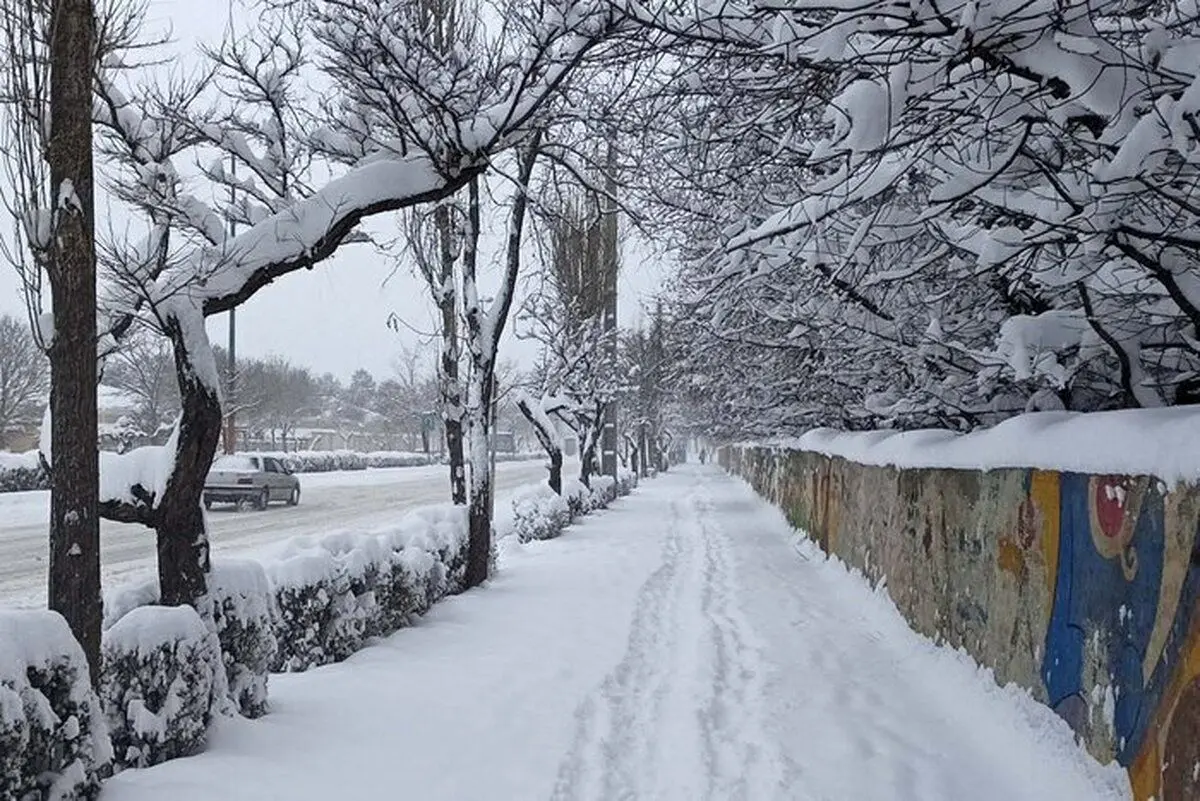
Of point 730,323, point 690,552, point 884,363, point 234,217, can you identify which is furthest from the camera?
point 690,552

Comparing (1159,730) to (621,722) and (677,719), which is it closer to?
(677,719)

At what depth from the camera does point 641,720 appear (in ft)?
18.0

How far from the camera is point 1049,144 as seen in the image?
193 inches

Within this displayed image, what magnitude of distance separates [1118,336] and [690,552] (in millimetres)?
9995

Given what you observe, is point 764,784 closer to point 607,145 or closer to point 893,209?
point 893,209

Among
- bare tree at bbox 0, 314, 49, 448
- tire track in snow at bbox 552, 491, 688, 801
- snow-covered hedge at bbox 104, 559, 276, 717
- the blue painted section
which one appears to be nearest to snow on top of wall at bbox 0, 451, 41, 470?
bare tree at bbox 0, 314, 49, 448

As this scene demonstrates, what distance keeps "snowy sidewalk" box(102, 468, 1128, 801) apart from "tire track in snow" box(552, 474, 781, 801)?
0.7 inches

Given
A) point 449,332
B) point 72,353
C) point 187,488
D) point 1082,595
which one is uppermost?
point 449,332

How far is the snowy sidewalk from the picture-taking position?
4.41 meters

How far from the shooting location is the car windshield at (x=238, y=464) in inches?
986

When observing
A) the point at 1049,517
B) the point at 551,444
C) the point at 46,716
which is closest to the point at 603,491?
the point at 551,444

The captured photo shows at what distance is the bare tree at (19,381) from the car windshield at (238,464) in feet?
58.0

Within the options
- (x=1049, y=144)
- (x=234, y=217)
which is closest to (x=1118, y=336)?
(x=1049, y=144)

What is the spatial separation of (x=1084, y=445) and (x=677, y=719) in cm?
267
